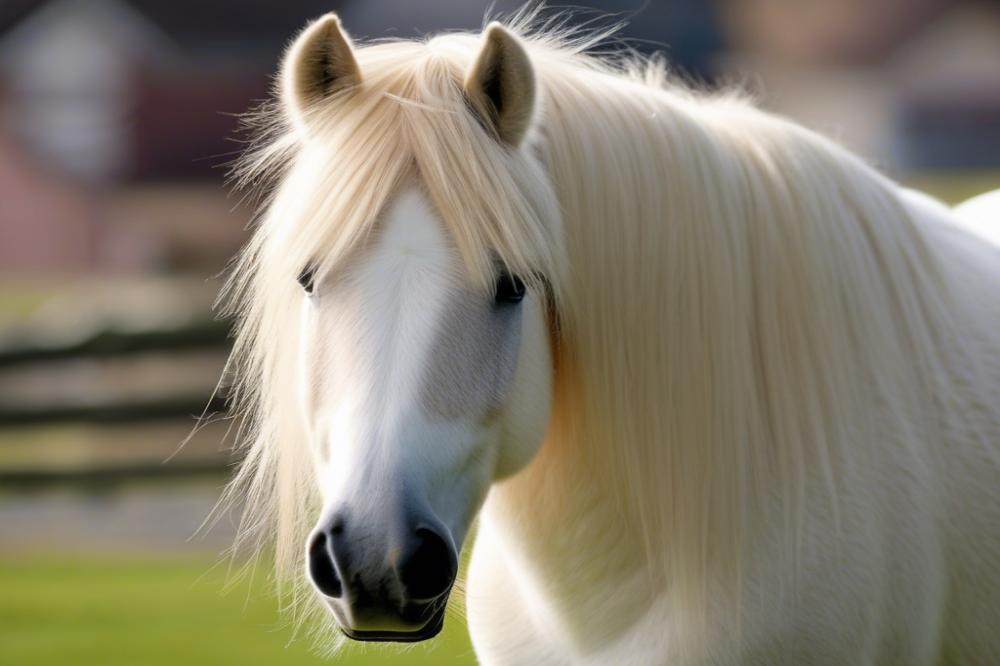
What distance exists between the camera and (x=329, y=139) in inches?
99.4

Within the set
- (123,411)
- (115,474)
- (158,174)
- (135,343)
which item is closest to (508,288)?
(115,474)

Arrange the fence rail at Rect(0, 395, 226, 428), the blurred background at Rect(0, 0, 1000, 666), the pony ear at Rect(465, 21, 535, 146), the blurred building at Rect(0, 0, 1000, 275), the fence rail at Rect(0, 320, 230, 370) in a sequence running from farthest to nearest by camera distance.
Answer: the blurred building at Rect(0, 0, 1000, 275) < the fence rail at Rect(0, 320, 230, 370) < the fence rail at Rect(0, 395, 226, 428) < the blurred background at Rect(0, 0, 1000, 666) < the pony ear at Rect(465, 21, 535, 146)

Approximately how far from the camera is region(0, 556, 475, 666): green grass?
20.2ft

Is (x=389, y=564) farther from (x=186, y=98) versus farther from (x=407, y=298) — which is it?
(x=186, y=98)

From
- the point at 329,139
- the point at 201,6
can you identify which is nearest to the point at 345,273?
the point at 329,139

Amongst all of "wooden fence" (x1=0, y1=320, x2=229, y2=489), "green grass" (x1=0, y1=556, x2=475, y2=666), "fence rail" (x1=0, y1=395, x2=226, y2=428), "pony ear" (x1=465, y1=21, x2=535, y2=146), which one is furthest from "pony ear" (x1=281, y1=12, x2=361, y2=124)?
"fence rail" (x1=0, y1=395, x2=226, y2=428)

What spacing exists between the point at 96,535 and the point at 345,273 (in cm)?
847

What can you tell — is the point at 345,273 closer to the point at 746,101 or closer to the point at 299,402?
the point at 299,402

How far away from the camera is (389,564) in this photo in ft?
7.14

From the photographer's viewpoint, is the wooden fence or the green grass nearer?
the green grass

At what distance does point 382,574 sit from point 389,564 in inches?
1.0

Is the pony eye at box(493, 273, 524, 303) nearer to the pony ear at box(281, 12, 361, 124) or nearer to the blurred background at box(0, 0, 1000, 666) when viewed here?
the pony ear at box(281, 12, 361, 124)

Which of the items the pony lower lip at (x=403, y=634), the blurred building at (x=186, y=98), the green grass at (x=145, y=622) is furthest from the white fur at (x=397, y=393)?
the blurred building at (x=186, y=98)

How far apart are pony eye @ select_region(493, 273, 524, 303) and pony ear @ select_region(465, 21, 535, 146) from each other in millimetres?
277
